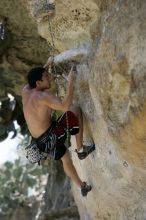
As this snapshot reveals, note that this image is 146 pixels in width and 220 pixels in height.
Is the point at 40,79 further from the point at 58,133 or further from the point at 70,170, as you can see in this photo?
the point at 70,170

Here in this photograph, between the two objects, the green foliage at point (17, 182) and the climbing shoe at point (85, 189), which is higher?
the climbing shoe at point (85, 189)

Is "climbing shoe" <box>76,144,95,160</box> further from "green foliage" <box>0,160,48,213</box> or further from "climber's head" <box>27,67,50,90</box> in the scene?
"green foliage" <box>0,160,48,213</box>

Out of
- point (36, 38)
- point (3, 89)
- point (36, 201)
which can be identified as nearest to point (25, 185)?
point (36, 201)

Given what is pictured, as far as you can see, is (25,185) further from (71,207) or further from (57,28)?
(57,28)

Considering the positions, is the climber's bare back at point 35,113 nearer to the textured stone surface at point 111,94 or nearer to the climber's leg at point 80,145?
the climber's leg at point 80,145

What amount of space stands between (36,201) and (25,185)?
1.77m

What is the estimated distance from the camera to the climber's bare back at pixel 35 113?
18.0 feet

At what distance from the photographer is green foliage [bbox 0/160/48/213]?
16828 millimetres

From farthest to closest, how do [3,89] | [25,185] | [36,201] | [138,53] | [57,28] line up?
1. [25,185]
2. [36,201]
3. [3,89]
4. [57,28]
5. [138,53]

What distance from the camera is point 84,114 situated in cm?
577

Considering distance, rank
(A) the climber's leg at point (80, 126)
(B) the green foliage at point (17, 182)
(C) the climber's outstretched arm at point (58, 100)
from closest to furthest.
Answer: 1. (C) the climber's outstretched arm at point (58, 100)
2. (A) the climber's leg at point (80, 126)
3. (B) the green foliage at point (17, 182)

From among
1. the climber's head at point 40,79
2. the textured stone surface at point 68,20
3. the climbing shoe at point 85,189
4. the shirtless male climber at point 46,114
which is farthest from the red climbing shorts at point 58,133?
the textured stone surface at point 68,20

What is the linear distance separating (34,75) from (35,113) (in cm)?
46

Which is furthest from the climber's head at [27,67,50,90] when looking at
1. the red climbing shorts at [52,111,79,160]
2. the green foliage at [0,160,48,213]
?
the green foliage at [0,160,48,213]
